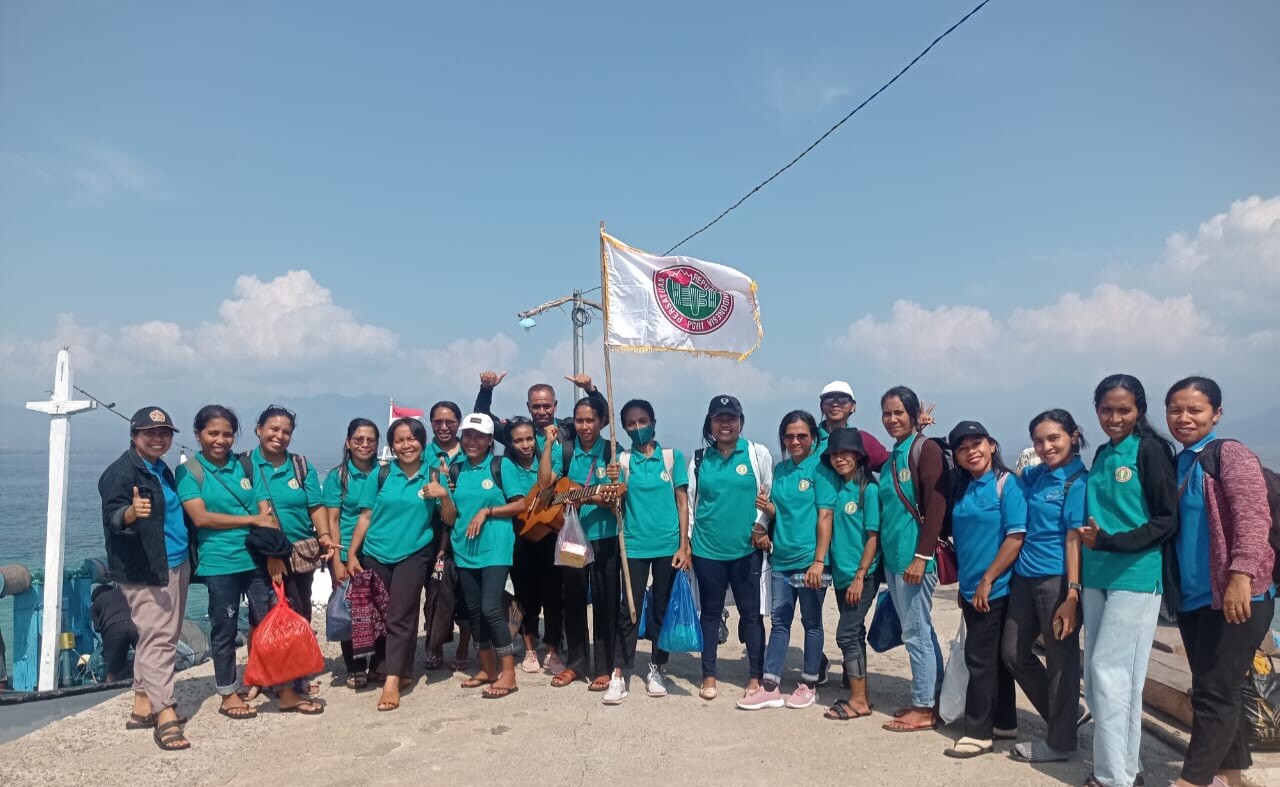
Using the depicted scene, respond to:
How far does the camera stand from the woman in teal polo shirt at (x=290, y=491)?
5777mm

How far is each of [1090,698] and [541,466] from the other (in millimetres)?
3729

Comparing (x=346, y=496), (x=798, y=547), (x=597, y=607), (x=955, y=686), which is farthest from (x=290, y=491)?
(x=955, y=686)

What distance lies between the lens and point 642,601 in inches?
235

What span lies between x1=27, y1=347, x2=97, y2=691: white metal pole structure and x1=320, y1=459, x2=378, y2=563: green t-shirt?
3.19m

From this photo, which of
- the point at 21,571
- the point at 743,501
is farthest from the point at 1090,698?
the point at 21,571

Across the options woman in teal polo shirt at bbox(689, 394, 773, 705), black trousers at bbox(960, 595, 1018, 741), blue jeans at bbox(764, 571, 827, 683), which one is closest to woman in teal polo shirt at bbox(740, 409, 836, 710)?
blue jeans at bbox(764, 571, 827, 683)

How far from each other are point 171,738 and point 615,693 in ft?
9.21

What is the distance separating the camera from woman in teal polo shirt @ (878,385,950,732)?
16.5 ft

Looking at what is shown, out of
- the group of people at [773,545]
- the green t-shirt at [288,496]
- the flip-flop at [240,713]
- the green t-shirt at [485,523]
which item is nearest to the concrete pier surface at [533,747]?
the flip-flop at [240,713]

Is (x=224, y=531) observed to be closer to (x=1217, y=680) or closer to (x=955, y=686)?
(x=955, y=686)

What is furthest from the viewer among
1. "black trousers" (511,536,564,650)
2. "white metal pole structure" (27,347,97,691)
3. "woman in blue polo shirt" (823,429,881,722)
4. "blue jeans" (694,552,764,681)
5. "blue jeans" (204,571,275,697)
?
"white metal pole structure" (27,347,97,691)

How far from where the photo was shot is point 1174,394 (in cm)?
418

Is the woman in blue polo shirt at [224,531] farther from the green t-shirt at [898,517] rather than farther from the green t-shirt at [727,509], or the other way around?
the green t-shirt at [898,517]

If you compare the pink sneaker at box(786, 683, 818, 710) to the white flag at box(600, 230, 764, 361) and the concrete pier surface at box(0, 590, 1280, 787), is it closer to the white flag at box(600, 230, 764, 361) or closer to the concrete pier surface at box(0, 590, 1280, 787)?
the concrete pier surface at box(0, 590, 1280, 787)
